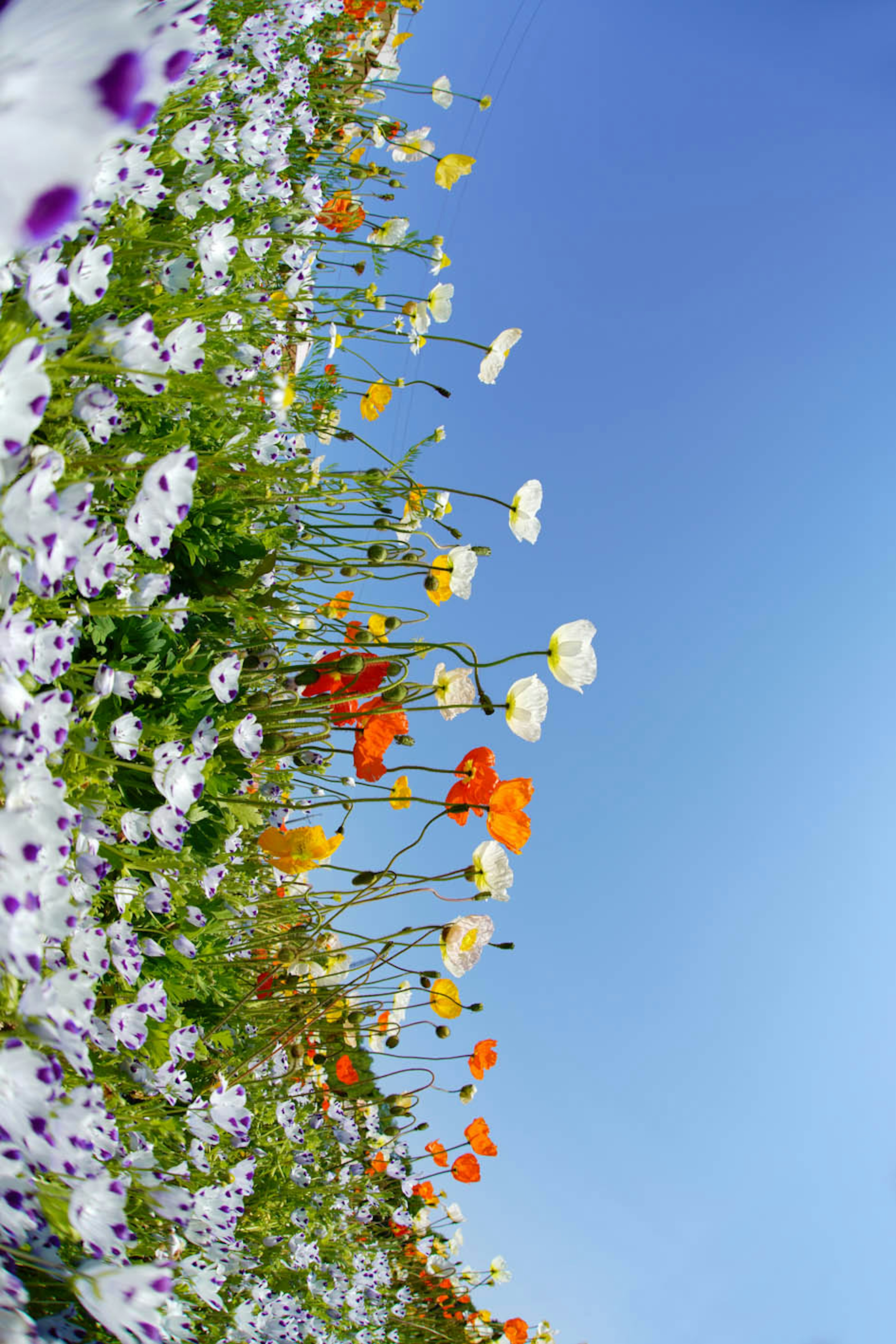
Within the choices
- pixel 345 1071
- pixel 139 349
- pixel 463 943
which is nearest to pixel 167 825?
pixel 139 349

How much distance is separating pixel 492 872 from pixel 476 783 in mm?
322

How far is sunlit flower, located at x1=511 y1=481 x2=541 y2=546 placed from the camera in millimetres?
2150

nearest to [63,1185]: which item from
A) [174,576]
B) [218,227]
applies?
[174,576]

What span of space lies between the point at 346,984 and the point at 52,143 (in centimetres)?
192

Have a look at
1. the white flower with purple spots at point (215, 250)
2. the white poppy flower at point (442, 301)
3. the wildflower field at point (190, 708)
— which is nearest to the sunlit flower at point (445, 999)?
the wildflower field at point (190, 708)

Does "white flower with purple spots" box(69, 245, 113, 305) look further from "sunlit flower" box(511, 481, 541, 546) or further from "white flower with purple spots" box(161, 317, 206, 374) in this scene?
"sunlit flower" box(511, 481, 541, 546)

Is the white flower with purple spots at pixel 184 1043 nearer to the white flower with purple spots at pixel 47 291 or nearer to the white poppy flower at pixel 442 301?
the white flower with purple spots at pixel 47 291

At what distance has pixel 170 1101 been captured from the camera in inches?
55.0

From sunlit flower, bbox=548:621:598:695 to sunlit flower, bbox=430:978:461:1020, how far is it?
3.24 feet

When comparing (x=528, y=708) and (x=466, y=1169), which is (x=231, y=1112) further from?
(x=466, y=1169)

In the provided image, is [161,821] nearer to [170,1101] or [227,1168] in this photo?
[170,1101]

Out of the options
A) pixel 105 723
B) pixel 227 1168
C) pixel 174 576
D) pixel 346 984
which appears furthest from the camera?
pixel 346 984

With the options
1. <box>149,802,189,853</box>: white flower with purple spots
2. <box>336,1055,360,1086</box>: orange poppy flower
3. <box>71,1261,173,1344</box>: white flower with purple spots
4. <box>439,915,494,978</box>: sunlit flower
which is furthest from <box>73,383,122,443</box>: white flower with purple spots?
<box>336,1055,360,1086</box>: orange poppy flower

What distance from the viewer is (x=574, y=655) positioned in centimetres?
180
